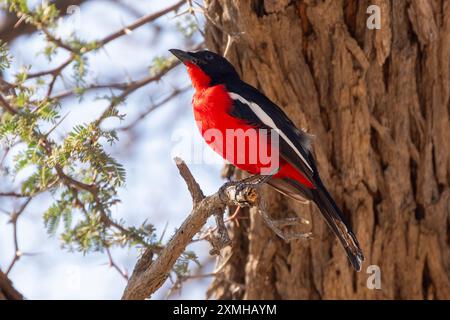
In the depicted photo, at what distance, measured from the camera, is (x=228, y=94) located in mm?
4789

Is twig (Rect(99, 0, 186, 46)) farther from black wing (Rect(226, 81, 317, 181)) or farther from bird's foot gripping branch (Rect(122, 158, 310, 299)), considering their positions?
bird's foot gripping branch (Rect(122, 158, 310, 299))

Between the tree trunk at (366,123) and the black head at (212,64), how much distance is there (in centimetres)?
22

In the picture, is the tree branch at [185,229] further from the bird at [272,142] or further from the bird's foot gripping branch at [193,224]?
the bird at [272,142]

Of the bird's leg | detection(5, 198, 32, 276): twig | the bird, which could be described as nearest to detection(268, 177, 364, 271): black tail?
the bird

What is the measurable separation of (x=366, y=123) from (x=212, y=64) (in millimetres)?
1023

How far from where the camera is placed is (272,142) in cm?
461

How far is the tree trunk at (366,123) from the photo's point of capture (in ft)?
16.8

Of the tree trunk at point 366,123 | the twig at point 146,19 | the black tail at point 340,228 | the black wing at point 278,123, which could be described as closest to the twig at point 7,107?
the black wing at point 278,123

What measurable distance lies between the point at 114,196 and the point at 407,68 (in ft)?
6.52

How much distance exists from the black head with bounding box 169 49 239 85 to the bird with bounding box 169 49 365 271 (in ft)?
0.45

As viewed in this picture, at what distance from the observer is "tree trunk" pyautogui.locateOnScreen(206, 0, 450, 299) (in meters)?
5.11

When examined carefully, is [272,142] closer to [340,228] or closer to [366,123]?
[340,228]

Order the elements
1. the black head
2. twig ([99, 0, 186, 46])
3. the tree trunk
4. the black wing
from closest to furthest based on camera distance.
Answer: the black wing < the black head < the tree trunk < twig ([99, 0, 186, 46])

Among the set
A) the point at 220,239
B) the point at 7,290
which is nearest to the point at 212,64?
the point at 220,239
